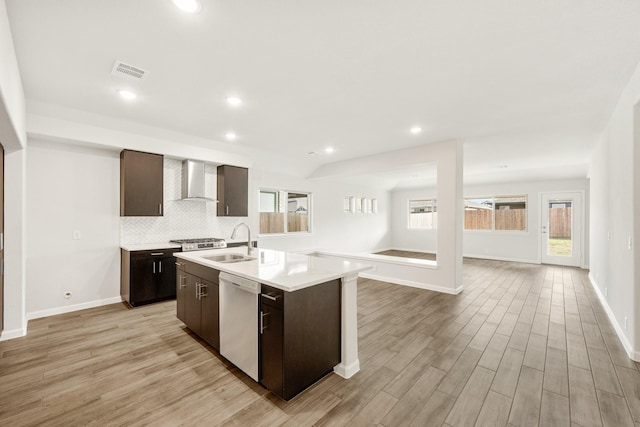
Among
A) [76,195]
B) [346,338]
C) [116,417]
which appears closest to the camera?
[116,417]

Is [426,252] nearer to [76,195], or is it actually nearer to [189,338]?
[189,338]

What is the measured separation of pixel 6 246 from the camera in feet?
9.71

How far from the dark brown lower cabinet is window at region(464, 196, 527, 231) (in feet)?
26.7

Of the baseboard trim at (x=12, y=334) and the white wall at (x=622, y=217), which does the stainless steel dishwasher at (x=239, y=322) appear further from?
the white wall at (x=622, y=217)

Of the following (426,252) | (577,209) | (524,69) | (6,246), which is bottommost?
(426,252)

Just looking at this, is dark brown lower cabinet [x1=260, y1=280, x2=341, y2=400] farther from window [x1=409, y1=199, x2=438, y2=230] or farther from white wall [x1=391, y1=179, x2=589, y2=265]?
window [x1=409, y1=199, x2=438, y2=230]

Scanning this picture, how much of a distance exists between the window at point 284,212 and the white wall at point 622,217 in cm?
567

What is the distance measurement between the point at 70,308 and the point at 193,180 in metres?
2.44

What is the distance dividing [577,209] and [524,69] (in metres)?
7.03

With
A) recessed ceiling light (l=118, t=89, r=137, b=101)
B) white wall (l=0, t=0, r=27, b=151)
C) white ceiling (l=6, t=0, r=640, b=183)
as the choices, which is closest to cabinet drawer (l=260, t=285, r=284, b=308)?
white ceiling (l=6, t=0, r=640, b=183)

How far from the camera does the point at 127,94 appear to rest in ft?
9.61

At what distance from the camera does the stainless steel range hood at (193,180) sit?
463 centimetres

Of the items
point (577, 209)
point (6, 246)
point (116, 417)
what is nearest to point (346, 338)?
point (116, 417)

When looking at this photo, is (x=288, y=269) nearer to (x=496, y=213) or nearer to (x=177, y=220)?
(x=177, y=220)
